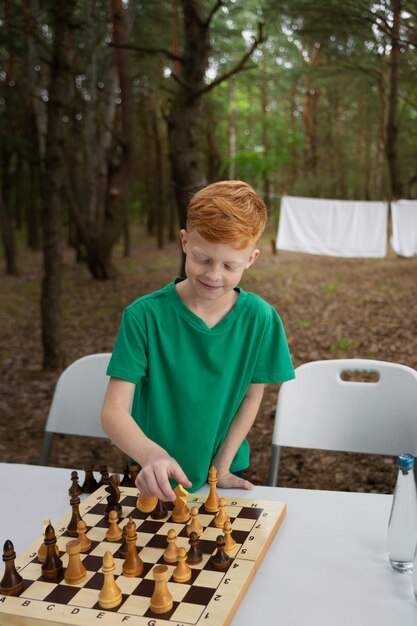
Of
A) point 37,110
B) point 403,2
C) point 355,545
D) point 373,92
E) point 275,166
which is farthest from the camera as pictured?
point 37,110

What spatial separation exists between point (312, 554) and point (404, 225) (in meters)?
2.45

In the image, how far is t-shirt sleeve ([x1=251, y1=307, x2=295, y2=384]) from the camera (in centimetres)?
131

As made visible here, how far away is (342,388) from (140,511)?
2.25 ft

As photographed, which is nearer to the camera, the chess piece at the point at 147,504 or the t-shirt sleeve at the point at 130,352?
the chess piece at the point at 147,504

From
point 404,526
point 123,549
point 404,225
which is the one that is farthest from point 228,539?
point 404,225

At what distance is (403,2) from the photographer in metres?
2.49

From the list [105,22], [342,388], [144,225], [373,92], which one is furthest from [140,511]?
[144,225]

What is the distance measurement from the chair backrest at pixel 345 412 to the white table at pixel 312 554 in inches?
15.2

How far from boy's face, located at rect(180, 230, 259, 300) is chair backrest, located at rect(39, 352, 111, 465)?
61 centimetres

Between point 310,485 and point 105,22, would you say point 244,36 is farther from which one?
point 310,485

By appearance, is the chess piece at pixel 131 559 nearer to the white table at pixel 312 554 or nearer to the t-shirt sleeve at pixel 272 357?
the white table at pixel 312 554

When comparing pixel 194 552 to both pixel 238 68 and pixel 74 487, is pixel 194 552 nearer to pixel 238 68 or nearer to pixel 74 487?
pixel 74 487

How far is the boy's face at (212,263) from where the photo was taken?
111 centimetres

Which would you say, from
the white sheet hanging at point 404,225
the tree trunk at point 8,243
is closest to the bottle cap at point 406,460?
the white sheet hanging at point 404,225
